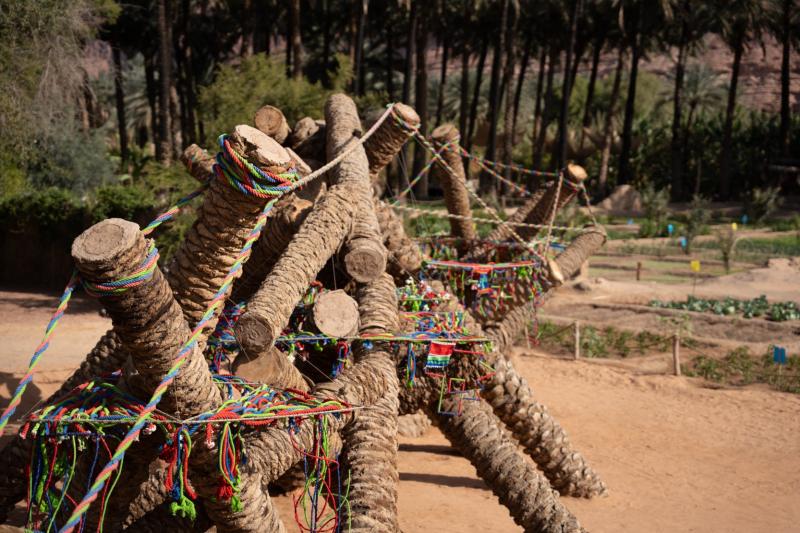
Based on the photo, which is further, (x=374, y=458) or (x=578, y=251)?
(x=578, y=251)

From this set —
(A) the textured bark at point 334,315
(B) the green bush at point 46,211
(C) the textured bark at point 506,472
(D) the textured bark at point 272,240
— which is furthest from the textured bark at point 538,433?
(B) the green bush at point 46,211

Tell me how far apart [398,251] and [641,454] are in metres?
4.54

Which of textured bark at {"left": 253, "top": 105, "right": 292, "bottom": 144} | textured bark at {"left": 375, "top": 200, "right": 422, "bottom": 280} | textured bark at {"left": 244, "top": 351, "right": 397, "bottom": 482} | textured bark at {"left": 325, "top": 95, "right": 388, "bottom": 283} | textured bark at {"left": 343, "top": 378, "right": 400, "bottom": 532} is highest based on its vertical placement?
textured bark at {"left": 253, "top": 105, "right": 292, "bottom": 144}

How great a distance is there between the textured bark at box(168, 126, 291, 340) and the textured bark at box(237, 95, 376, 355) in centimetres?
31

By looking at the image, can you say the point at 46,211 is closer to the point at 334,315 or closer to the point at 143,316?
the point at 334,315

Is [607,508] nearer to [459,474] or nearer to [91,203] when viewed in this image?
[459,474]

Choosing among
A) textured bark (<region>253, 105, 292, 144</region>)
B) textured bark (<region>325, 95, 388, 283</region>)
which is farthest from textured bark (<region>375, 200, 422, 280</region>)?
textured bark (<region>253, 105, 292, 144</region>)

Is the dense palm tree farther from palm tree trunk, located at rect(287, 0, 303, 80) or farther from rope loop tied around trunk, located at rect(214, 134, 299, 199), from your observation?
rope loop tied around trunk, located at rect(214, 134, 299, 199)

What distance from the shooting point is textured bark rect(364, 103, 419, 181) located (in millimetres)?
9039

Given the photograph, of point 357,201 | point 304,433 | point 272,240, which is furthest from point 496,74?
point 304,433

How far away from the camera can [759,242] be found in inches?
1183

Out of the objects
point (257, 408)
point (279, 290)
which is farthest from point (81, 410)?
point (279, 290)

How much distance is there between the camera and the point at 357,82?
35.2m

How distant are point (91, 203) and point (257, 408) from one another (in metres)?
17.8
